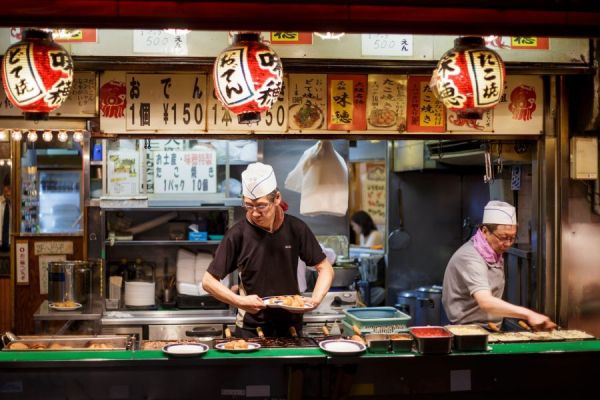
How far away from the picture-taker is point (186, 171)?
8523 millimetres

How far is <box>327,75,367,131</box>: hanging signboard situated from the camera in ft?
22.1

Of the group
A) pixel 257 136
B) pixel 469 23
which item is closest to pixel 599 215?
pixel 469 23

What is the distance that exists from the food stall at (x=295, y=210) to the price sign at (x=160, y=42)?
0.13 metres

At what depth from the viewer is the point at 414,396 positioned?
4.89m

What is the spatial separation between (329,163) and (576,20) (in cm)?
352

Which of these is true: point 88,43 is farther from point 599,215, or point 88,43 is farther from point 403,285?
point 403,285

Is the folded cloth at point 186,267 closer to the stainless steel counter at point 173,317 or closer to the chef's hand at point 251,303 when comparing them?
the stainless steel counter at point 173,317

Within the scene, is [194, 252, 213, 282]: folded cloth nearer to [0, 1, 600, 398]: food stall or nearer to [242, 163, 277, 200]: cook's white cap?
[0, 1, 600, 398]: food stall

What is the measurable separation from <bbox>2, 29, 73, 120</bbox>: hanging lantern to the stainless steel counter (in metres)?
3.41

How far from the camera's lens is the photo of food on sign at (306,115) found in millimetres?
6723

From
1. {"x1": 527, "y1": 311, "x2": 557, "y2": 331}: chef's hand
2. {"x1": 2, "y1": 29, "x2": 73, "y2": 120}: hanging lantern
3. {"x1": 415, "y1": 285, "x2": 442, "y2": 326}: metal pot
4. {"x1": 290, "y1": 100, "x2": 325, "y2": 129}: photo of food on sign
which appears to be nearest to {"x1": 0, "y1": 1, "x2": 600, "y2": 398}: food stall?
{"x1": 290, "y1": 100, "x2": 325, "y2": 129}: photo of food on sign

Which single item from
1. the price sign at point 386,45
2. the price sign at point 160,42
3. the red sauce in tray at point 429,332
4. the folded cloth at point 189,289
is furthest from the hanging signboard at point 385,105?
the folded cloth at point 189,289

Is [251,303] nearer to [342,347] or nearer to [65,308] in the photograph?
[342,347]

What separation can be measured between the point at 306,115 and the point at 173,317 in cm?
311
